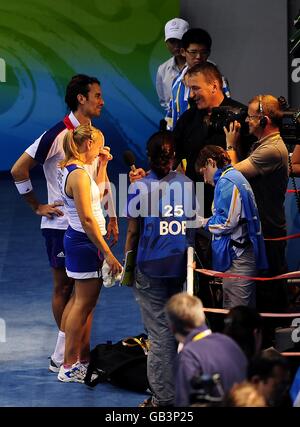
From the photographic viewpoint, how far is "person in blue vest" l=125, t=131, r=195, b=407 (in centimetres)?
710

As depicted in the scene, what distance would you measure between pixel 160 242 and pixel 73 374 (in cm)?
129

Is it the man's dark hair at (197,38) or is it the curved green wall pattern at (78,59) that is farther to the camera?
the curved green wall pattern at (78,59)

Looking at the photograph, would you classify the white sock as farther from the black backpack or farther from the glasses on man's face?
the glasses on man's face

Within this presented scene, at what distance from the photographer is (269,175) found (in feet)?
24.7

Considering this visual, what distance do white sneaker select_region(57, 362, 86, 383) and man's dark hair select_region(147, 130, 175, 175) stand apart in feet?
5.11

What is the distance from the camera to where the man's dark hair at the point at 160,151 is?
7.07 meters

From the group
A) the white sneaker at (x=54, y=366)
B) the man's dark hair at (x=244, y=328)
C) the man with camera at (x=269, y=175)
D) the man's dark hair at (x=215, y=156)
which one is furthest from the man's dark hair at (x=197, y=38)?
the man's dark hair at (x=244, y=328)

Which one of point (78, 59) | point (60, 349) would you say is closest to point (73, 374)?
point (60, 349)

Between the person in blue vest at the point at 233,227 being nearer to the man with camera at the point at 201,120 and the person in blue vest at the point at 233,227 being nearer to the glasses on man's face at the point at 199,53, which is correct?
the man with camera at the point at 201,120

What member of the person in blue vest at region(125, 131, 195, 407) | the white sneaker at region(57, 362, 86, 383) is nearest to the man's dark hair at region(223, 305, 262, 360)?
the person in blue vest at region(125, 131, 195, 407)

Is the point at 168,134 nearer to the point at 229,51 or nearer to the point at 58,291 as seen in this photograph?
the point at 58,291

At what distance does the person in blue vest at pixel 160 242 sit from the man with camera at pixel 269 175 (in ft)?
1.79

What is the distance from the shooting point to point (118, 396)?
7.61 meters

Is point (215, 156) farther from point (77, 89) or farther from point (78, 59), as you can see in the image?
point (78, 59)
